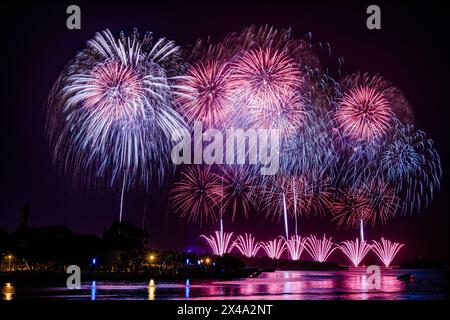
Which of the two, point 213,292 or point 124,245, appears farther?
point 124,245

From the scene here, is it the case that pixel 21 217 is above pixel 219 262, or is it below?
above

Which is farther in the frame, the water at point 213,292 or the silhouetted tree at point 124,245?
the silhouetted tree at point 124,245

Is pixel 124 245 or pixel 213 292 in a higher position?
pixel 124 245

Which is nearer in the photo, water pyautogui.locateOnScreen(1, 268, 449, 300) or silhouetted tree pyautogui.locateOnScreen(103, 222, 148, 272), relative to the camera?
water pyautogui.locateOnScreen(1, 268, 449, 300)
